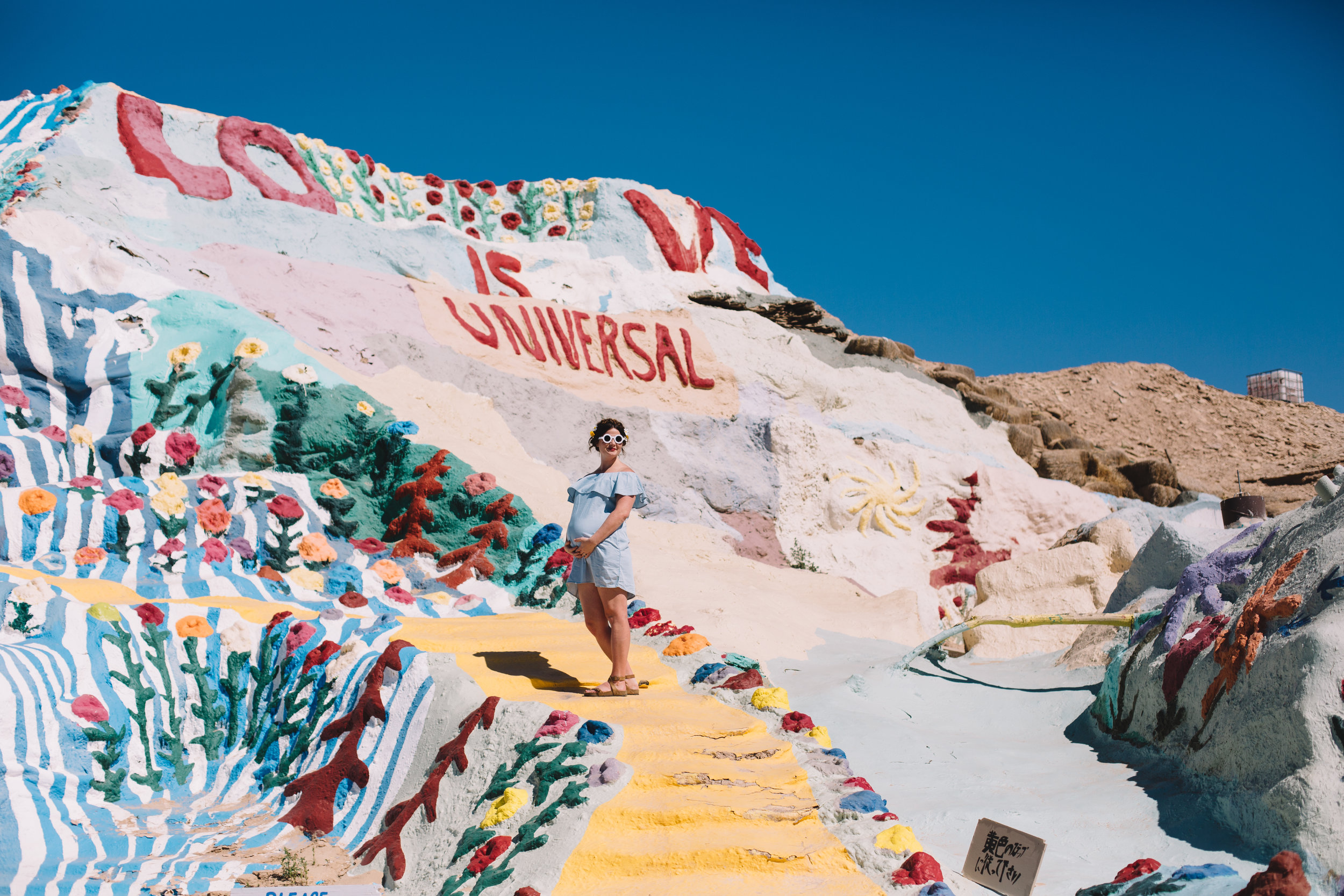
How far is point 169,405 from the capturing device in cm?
659

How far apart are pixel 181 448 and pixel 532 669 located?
3386 mm

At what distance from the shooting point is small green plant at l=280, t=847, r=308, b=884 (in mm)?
3180

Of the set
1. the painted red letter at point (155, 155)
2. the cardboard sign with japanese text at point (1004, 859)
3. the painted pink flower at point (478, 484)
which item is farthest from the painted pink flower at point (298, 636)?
the painted red letter at point (155, 155)

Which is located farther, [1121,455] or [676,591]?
[1121,455]

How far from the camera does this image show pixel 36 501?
16.3 feet

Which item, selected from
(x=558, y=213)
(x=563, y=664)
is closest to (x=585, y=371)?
(x=558, y=213)

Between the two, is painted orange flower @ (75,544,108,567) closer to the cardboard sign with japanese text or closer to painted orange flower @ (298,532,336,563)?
painted orange flower @ (298,532,336,563)

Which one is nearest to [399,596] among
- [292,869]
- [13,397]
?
[292,869]

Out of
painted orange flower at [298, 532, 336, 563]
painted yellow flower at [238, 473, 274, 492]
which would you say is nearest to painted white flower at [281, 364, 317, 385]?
painted yellow flower at [238, 473, 274, 492]

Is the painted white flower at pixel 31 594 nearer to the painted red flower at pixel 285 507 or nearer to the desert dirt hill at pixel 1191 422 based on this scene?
the painted red flower at pixel 285 507

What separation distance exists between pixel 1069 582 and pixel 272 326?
6.24m

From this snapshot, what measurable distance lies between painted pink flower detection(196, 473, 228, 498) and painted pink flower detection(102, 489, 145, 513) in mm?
329

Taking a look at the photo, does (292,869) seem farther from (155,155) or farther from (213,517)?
(155,155)

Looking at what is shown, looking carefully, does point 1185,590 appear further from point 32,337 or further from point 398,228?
point 398,228
